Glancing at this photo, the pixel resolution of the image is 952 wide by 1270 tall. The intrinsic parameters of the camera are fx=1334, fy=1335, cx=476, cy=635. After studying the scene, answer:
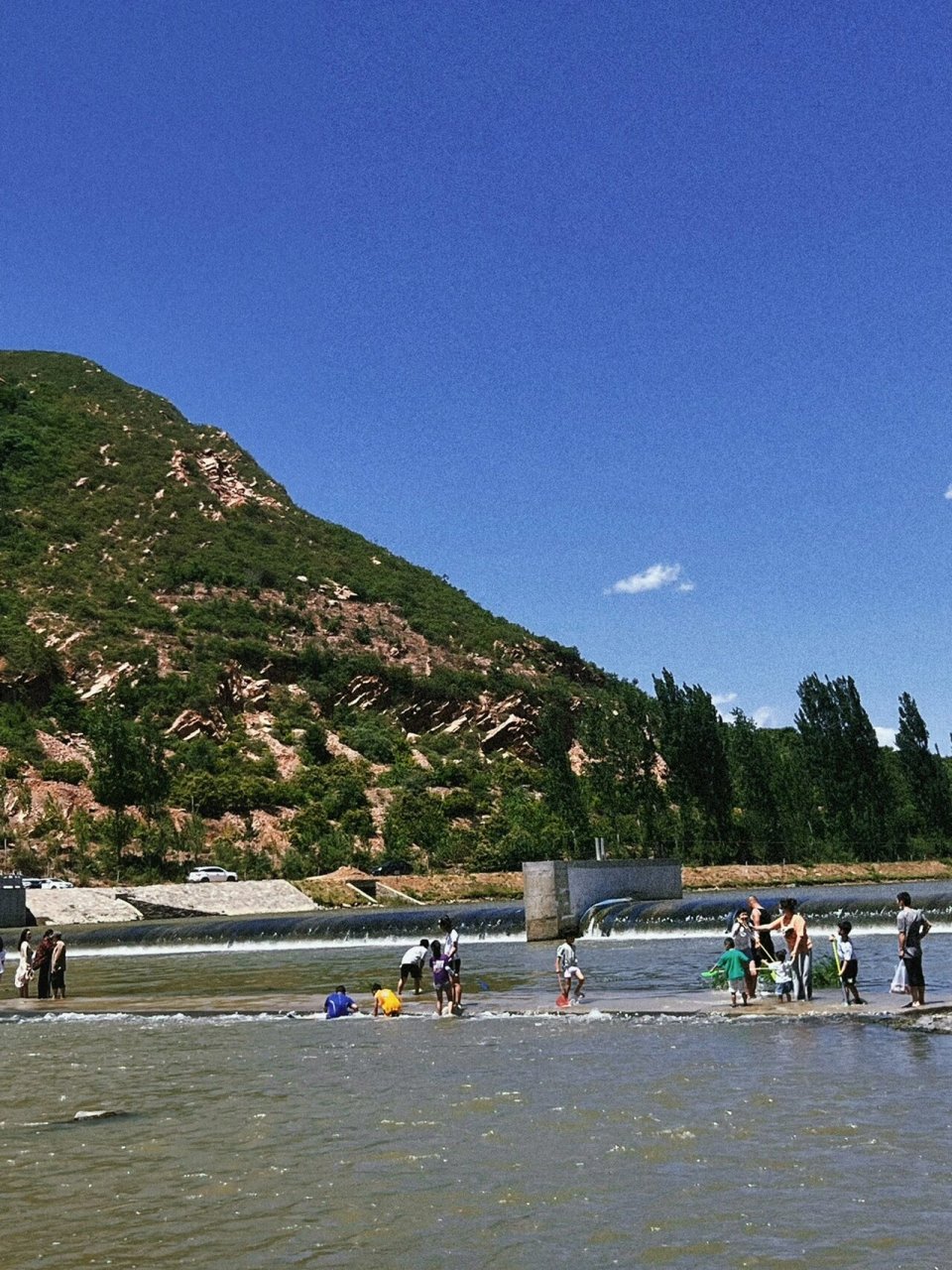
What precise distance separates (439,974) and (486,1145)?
1103cm

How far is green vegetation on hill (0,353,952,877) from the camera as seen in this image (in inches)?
3177

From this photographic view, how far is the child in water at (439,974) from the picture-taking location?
23.4 m

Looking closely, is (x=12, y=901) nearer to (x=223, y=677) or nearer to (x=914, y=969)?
(x=223, y=677)

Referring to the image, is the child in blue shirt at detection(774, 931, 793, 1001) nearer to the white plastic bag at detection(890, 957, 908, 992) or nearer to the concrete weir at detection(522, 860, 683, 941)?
the white plastic bag at detection(890, 957, 908, 992)

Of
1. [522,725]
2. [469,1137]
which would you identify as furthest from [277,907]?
[469,1137]

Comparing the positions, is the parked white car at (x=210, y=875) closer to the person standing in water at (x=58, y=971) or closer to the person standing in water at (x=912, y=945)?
the person standing in water at (x=58, y=971)

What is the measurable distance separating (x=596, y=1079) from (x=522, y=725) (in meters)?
97.8

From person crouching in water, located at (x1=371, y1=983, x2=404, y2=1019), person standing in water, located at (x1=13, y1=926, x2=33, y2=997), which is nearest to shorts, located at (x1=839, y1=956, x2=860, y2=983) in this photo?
person crouching in water, located at (x1=371, y1=983, x2=404, y2=1019)

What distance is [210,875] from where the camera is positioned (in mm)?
73250

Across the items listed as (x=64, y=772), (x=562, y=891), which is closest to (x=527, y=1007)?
(x=562, y=891)

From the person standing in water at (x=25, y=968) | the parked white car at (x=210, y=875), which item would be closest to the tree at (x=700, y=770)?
the parked white car at (x=210, y=875)

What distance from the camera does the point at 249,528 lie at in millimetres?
131250

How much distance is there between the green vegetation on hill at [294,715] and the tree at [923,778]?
0.17 metres

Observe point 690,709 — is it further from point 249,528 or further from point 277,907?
point 249,528
